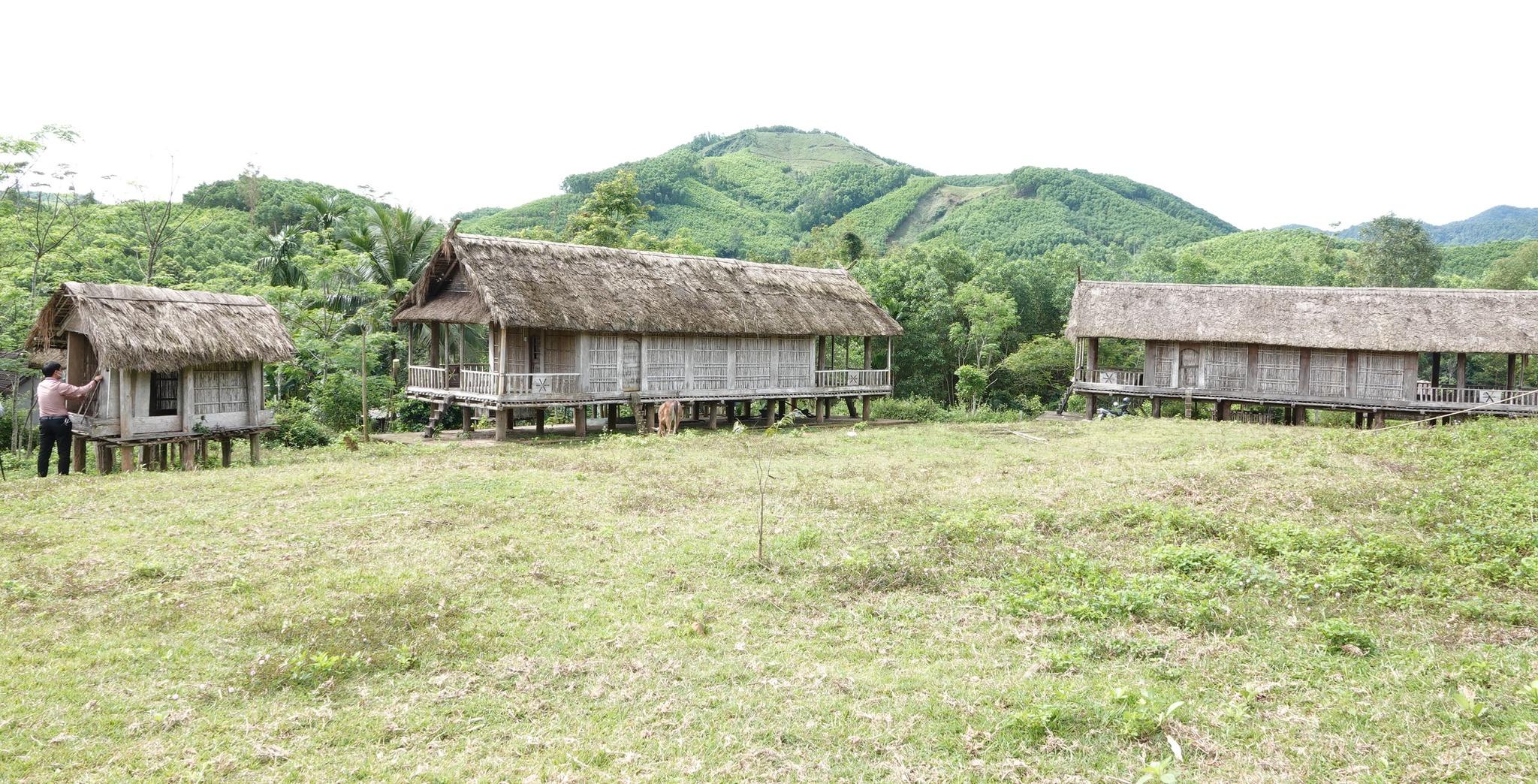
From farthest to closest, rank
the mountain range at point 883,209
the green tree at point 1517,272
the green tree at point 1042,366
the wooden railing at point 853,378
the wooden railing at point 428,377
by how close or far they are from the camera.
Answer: the mountain range at point 883,209 → the green tree at point 1517,272 → the green tree at point 1042,366 → the wooden railing at point 853,378 → the wooden railing at point 428,377

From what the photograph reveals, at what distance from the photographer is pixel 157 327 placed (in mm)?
14758

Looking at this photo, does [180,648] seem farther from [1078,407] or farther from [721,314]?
[1078,407]

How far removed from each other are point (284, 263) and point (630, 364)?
15.9 metres

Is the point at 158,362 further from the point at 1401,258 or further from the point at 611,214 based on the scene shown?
the point at 1401,258

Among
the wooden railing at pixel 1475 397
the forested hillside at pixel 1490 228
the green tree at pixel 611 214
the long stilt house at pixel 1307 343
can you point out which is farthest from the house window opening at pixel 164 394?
the forested hillside at pixel 1490 228

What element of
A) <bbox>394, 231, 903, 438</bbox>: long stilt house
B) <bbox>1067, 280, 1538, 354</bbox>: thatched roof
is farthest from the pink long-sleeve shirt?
<bbox>1067, 280, 1538, 354</bbox>: thatched roof

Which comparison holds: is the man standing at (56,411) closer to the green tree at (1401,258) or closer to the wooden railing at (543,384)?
the wooden railing at (543,384)

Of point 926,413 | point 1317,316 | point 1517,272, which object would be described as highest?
point 1517,272

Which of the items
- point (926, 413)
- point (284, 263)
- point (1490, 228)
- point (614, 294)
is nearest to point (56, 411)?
point (614, 294)

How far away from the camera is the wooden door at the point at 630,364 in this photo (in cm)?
2219

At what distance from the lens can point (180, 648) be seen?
22.5 feet

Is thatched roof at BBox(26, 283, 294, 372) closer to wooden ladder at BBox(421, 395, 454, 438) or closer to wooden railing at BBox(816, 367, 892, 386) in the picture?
wooden ladder at BBox(421, 395, 454, 438)

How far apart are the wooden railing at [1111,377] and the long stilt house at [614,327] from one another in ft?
24.2

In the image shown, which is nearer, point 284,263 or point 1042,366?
point 284,263
